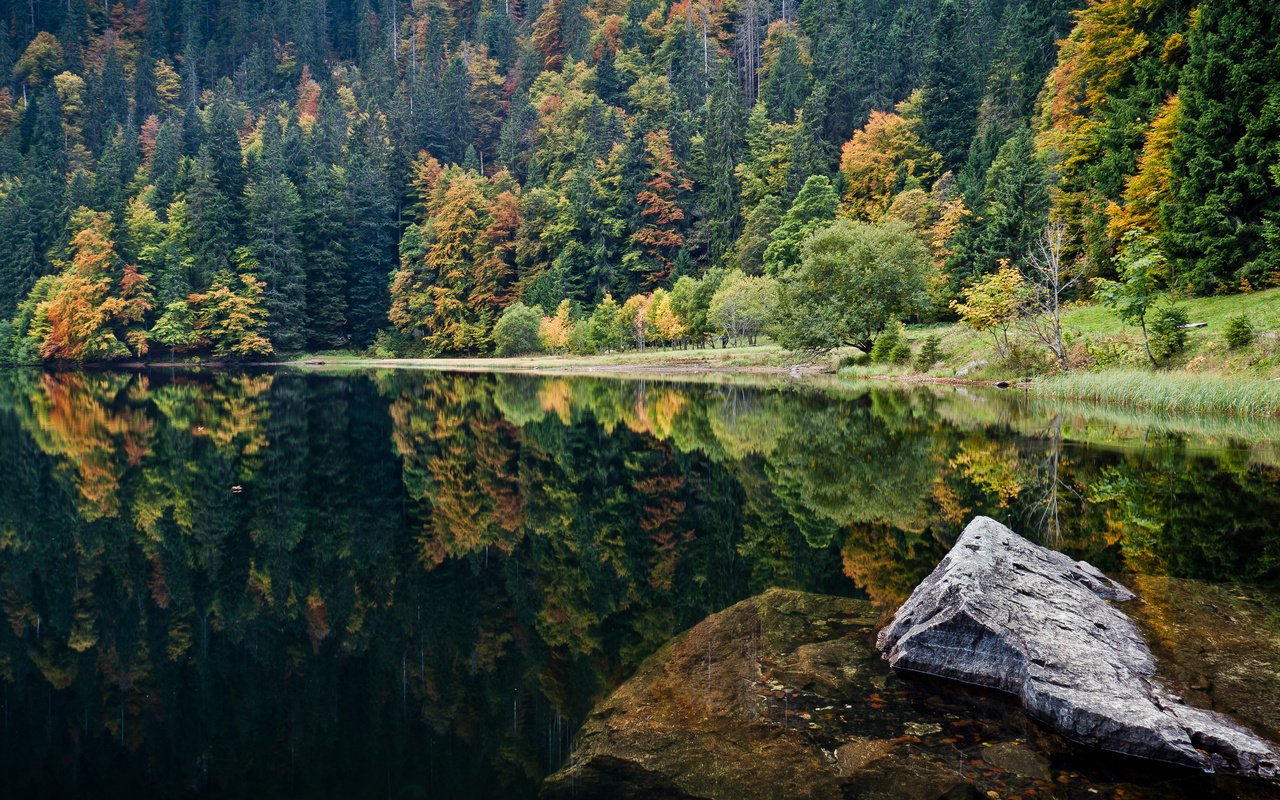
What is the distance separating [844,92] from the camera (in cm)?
9244

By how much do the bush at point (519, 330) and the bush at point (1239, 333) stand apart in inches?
2572

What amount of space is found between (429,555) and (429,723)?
4.66 metres

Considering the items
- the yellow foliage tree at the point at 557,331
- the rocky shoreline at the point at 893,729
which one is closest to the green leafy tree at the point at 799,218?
the yellow foliage tree at the point at 557,331

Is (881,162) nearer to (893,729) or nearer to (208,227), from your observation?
(208,227)

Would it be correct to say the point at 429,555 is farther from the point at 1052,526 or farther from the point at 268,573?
the point at 1052,526

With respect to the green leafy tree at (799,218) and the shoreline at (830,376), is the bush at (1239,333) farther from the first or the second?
the green leafy tree at (799,218)

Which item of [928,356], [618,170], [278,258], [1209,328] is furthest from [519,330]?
[1209,328]

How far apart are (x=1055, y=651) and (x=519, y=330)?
256 ft

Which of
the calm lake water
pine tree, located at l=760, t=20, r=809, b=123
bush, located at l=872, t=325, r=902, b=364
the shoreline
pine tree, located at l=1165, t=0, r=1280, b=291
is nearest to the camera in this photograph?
the calm lake water

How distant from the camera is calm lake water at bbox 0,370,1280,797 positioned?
5824 mm

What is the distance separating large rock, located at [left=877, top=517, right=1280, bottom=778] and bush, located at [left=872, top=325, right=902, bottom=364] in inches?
1477

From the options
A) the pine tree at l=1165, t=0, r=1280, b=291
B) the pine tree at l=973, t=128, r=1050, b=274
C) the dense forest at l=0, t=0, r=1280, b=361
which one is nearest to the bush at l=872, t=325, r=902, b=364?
the dense forest at l=0, t=0, r=1280, b=361

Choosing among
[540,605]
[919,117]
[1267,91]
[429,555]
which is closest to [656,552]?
[540,605]

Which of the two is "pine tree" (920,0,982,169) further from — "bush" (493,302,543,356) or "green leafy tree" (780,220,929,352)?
"bush" (493,302,543,356)
